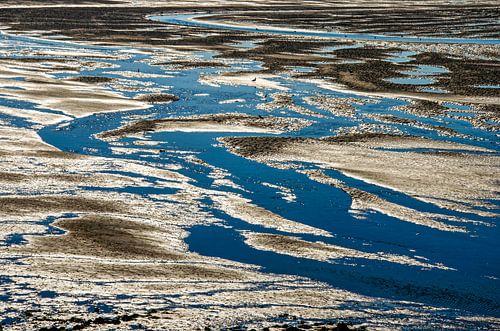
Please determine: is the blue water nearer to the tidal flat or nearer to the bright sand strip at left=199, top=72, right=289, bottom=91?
the tidal flat

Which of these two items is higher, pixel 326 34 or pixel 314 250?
pixel 326 34

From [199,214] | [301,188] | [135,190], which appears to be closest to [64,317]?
[199,214]

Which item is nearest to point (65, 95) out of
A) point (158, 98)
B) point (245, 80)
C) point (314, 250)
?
point (158, 98)

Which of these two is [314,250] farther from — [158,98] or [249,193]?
[158,98]

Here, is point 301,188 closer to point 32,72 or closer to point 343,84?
point 343,84

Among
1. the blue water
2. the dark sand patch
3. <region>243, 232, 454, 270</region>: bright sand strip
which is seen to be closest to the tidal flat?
<region>243, 232, 454, 270</region>: bright sand strip

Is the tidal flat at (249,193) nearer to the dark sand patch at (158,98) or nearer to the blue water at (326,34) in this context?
the dark sand patch at (158,98)

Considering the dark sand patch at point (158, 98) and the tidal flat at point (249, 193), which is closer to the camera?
the tidal flat at point (249, 193)

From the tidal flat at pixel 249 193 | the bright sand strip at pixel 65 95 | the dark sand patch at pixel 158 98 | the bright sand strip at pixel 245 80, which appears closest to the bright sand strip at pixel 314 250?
the tidal flat at pixel 249 193

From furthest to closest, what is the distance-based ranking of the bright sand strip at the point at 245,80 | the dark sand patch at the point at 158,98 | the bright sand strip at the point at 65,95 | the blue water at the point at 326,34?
the blue water at the point at 326,34, the bright sand strip at the point at 245,80, the dark sand patch at the point at 158,98, the bright sand strip at the point at 65,95
